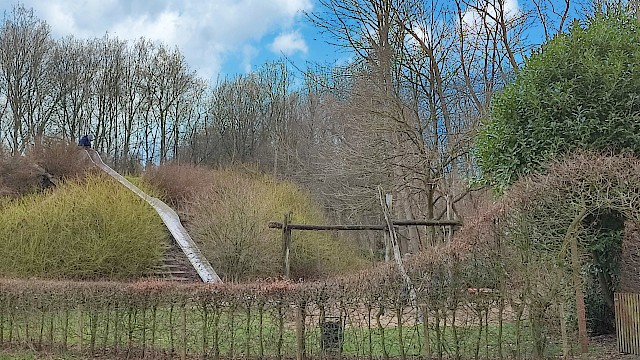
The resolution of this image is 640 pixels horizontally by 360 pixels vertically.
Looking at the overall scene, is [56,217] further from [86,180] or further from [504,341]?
[504,341]

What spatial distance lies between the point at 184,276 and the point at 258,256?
1956 mm

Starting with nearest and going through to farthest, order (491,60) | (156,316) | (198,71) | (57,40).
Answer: (156,316), (491,60), (57,40), (198,71)

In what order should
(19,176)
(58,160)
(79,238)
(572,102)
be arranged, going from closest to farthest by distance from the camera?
(572,102) < (79,238) < (19,176) < (58,160)

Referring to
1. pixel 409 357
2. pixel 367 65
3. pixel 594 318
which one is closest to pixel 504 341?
pixel 409 357

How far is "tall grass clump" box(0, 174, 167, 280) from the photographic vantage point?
43.9 feet

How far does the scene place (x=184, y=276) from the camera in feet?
47.0

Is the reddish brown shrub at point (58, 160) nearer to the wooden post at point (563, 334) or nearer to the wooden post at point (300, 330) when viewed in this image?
the wooden post at point (300, 330)

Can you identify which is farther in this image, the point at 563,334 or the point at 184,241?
the point at 184,241

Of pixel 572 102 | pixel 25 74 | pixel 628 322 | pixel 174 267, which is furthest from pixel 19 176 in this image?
pixel 628 322

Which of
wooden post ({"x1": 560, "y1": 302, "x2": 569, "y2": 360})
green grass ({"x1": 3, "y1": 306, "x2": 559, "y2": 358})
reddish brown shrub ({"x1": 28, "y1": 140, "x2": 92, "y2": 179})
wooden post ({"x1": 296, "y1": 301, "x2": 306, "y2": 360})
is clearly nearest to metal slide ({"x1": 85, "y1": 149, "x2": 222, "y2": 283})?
reddish brown shrub ({"x1": 28, "y1": 140, "x2": 92, "y2": 179})

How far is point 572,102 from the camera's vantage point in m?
7.53

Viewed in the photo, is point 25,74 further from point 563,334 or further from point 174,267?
point 563,334

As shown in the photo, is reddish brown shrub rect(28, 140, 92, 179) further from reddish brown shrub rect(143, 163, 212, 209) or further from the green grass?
the green grass

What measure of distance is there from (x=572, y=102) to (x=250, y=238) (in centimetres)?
922
